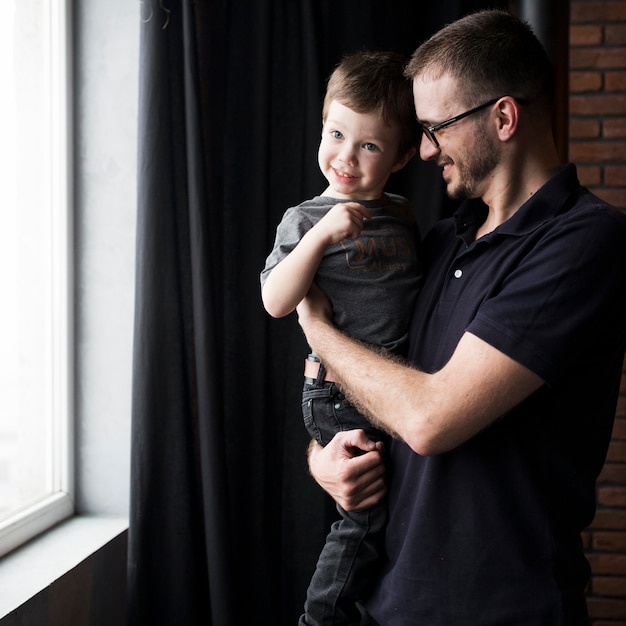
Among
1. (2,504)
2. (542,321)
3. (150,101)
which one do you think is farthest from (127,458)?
(542,321)

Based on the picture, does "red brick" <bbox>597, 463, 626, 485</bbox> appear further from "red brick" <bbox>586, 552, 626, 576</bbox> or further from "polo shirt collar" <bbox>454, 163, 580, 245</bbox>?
"polo shirt collar" <bbox>454, 163, 580, 245</bbox>

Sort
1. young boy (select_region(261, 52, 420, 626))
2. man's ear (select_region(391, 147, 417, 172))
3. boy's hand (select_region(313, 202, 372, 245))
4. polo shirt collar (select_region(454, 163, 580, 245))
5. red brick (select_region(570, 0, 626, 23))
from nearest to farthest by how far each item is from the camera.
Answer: polo shirt collar (select_region(454, 163, 580, 245)), boy's hand (select_region(313, 202, 372, 245)), young boy (select_region(261, 52, 420, 626)), man's ear (select_region(391, 147, 417, 172)), red brick (select_region(570, 0, 626, 23))

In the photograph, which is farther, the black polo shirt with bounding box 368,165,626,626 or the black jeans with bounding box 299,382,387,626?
the black jeans with bounding box 299,382,387,626

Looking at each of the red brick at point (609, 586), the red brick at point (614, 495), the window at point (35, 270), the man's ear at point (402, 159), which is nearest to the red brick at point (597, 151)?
the red brick at point (614, 495)

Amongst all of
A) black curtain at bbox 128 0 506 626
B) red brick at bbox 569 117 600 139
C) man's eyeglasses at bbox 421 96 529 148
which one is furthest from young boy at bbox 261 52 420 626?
red brick at bbox 569 117 600 139

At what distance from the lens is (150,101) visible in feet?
6.57

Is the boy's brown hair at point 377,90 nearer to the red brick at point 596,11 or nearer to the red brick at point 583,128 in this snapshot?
the red brick at point 583,128

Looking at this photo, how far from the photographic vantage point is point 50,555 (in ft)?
6.52

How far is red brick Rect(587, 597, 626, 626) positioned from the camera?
296cm

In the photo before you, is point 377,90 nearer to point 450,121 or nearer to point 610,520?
point 450,121

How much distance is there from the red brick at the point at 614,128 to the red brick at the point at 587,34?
33 cm

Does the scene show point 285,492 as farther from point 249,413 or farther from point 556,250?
point 556,250

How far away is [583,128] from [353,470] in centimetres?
207

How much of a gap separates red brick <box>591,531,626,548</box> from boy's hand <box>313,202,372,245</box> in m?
2.11
